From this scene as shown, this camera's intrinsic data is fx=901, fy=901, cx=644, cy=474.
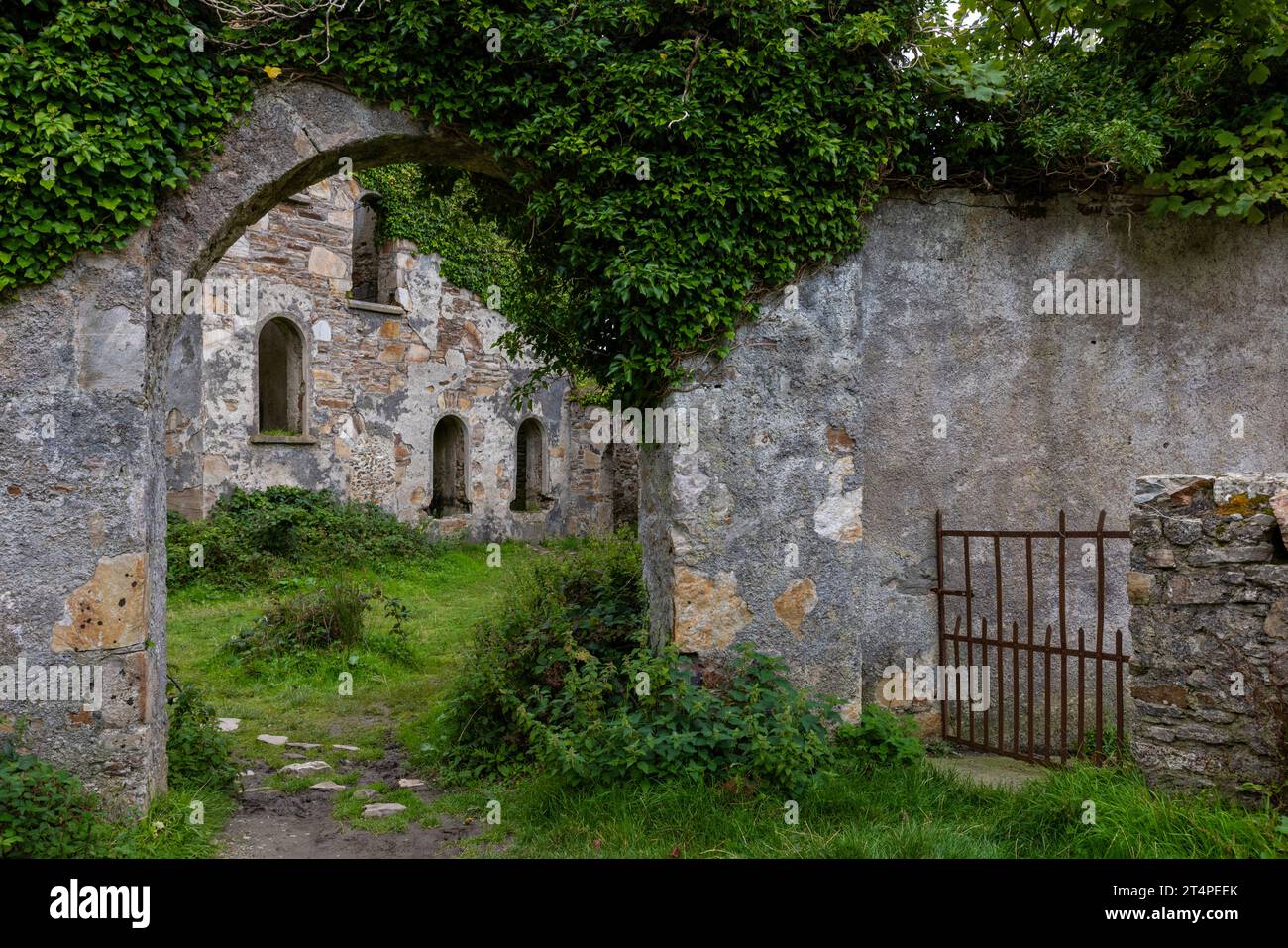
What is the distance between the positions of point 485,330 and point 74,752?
37.4 feet

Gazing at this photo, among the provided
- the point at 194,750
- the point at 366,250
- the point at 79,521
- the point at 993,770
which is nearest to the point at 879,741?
the point at 993,770

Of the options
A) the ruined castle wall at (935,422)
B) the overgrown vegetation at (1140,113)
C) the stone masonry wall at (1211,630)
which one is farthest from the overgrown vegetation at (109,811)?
the overgrown vegetation at (1140,113)

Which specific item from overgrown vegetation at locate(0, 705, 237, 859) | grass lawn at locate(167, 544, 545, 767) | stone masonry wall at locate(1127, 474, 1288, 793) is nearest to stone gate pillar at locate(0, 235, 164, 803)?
overgrown vegetation at locate(0, 705, 237, 859)

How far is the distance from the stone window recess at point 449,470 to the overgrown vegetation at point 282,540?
1.48m

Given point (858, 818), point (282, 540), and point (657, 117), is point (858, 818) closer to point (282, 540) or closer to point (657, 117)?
point (657, 117)

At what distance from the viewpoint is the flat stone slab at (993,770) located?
4707 millimetres

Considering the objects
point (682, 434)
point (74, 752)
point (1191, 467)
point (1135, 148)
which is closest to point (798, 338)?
point (682, 434)

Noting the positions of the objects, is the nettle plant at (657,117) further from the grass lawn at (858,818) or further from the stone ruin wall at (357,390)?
the stone ruin wall at (357,390)

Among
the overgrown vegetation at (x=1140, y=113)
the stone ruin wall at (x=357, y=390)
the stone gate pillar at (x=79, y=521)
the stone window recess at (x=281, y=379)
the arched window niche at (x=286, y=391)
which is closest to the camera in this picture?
the stone gate pillar at (x=79, y=521)

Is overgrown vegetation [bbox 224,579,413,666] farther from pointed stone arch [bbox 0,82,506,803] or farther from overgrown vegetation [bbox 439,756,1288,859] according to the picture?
overgrown vegetation [bbox 439,756,1288,859]

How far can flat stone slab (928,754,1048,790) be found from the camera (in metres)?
4.71

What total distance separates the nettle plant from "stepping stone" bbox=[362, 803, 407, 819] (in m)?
2.55

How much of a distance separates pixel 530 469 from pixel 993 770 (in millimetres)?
11898
